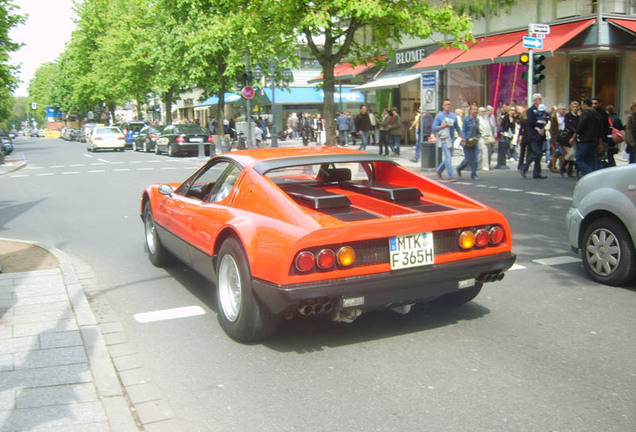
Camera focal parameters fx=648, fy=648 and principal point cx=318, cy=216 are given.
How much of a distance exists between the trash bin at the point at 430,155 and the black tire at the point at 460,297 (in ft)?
43.0

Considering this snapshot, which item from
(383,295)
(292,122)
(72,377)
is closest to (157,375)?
(72,377)

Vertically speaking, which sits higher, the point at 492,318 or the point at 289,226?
the point at 289,226

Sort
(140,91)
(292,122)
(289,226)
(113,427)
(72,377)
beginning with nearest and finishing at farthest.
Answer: (113,427)
(72,377)
(289,226)
(292,122)
(140,91)

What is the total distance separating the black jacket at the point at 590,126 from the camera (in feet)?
42.9

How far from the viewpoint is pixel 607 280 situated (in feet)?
20.1

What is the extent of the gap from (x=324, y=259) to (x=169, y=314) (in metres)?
1.95

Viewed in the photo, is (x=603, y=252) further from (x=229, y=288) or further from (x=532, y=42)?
(x=532, y=42)

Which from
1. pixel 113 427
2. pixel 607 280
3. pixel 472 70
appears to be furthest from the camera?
pixel 472 70

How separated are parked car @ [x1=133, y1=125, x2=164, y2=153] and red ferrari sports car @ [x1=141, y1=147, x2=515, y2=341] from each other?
30.1 m

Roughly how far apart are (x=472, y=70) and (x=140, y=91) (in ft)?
103

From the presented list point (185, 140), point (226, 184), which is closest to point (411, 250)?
point (226, 184)

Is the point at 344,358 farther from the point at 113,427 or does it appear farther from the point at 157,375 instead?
the point at 113,427

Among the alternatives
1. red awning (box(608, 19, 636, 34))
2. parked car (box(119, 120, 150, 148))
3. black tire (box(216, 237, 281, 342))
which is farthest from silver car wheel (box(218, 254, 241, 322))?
parked car (box(119, 120, 150, 148))

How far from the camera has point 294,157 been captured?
521 cm
